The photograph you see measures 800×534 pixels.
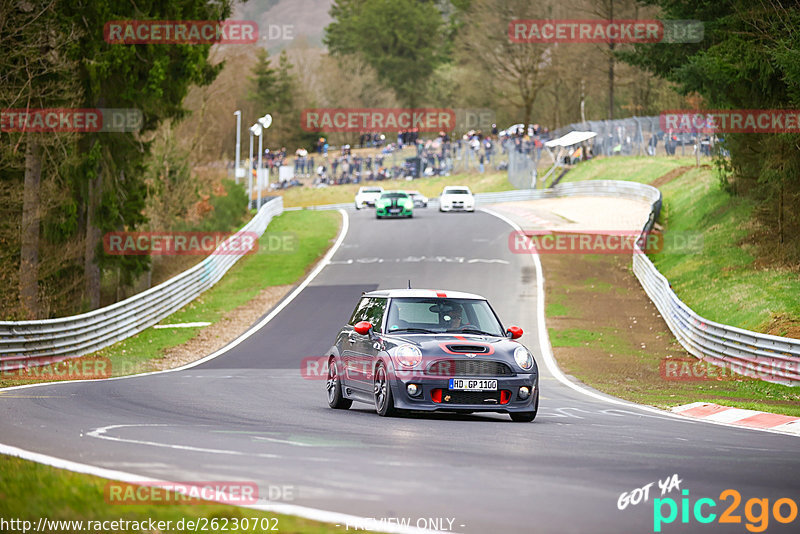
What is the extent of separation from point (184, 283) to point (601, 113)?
236ft

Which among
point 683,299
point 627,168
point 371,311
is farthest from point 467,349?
point 627,168

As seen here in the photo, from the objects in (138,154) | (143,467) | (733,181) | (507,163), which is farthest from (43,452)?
(507,163)

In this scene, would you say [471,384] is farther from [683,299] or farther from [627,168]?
[627,168]

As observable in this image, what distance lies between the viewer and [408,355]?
12.6m

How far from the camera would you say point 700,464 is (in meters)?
9.09

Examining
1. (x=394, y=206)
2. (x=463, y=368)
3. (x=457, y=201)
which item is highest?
(x=457, y=201)

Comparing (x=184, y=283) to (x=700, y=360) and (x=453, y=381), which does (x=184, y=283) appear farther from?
(x=453, y=381)

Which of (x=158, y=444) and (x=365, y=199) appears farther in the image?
(x=365, y=199)

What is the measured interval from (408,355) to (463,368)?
66 cm

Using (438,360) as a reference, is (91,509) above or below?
below

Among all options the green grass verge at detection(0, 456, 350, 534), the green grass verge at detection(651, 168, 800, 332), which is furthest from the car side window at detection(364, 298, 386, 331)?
the green grass verge at detection(651, 168, 800, 332)

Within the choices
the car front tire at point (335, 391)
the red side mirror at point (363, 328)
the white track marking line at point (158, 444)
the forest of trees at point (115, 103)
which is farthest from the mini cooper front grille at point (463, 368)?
the forest of trees at point (115, 103)

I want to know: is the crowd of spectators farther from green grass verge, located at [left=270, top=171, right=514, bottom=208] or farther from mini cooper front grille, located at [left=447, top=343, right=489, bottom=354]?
mini cooper front grille, located at [left=447, top=343, right=489, bottom=354]

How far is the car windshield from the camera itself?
44.6 ft
